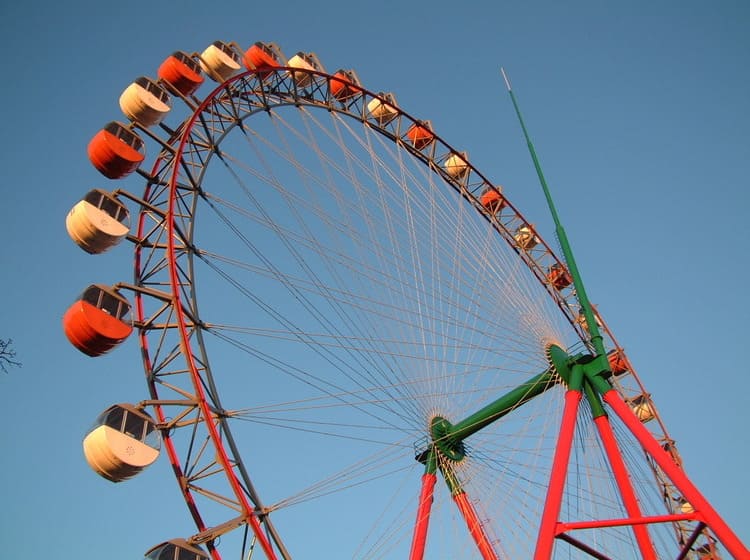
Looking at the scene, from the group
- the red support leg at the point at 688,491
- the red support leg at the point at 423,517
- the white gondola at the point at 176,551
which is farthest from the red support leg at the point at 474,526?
the white gondola at the point at 176,551

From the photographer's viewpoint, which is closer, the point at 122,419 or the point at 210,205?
the point at 122,419

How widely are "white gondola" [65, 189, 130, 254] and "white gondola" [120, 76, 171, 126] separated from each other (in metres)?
2.35

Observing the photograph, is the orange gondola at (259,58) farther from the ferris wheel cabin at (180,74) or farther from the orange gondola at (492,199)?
the orange gondola at (492,199)

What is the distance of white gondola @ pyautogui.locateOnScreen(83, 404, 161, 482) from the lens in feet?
30.2

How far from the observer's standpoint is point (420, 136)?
19.8 meters

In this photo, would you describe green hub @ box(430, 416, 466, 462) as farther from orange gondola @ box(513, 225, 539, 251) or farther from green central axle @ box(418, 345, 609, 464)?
orange gondola @ box(513, 225, 539, 251)

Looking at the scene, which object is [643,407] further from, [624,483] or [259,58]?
[259,58]

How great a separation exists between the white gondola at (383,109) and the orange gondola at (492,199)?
3.67 metres

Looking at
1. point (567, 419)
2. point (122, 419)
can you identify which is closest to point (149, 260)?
point (122, 419)

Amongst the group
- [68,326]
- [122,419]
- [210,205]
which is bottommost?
[122,419]

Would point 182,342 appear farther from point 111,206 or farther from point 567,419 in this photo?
point 567,419

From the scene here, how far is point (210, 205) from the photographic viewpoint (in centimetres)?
1263

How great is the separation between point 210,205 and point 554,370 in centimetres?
735

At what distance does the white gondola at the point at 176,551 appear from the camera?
898 centimetres
